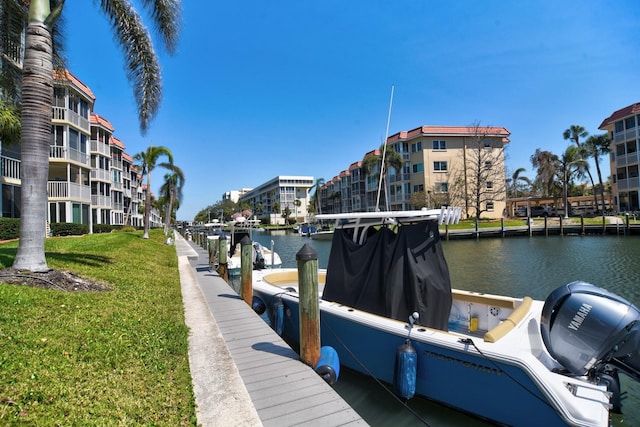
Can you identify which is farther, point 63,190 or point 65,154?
point 65,154

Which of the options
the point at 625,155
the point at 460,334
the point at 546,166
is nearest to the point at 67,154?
the point at 460,334

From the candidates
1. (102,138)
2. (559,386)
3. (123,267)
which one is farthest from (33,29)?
(102,138)

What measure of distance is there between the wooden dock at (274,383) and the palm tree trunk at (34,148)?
12.4 ft

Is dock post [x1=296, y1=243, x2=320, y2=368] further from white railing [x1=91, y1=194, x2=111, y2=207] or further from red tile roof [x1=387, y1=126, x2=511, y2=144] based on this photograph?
red tile roof [x1=387, y1=126, x2=511, y2=144]

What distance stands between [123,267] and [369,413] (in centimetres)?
889

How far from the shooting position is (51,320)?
15.9 ft

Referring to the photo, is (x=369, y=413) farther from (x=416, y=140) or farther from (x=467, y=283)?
(x=416, y=140)

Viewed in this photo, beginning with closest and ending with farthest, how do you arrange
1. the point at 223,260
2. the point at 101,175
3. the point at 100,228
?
the point at 223,260 < the point at 100,228 < the point at 101,175

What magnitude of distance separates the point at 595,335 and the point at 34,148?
9312 millimetres

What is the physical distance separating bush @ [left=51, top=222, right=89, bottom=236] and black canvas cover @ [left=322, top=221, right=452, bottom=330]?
2568 cm

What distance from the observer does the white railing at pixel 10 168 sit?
2181cm

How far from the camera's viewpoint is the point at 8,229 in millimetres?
18953

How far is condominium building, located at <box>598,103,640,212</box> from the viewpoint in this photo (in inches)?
1726

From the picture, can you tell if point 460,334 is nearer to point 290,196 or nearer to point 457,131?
point 457,131
